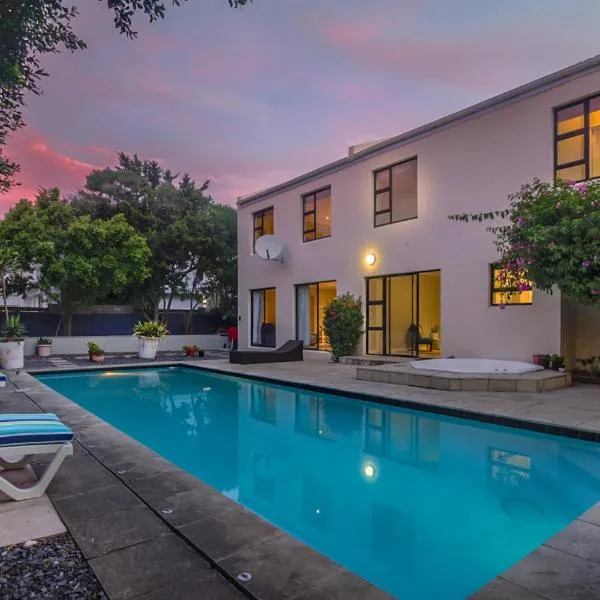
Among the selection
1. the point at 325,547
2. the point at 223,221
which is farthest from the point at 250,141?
the point at 223,221

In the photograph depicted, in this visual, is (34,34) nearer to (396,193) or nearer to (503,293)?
(503,293)

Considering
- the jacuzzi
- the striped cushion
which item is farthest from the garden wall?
the striped cushion

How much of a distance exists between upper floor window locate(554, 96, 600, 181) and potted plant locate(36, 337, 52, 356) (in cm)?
1499

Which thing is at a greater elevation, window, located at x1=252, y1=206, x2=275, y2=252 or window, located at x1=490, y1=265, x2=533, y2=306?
window, located at x1=252, y1=206, x2=275, y2=252

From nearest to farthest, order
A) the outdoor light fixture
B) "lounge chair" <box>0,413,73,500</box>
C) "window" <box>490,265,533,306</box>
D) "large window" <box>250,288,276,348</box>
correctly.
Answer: "lounge chair" <box>0,413,73,500</box>
the outdoor light fixture
"window" <box>490,265,533,306</box>
"large window" <box>250,288,276,348</box>

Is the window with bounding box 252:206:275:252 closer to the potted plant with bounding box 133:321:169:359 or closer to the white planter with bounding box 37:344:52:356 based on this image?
the potted plant with bounding box 133:321:169:359

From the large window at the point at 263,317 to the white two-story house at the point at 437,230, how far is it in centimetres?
22

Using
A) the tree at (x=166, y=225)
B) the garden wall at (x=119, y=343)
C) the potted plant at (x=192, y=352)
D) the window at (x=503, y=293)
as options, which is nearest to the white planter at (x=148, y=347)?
the potted plant at (x=192, y=352)

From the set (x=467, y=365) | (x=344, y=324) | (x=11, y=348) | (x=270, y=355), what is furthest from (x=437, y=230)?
(x=11, y=348)

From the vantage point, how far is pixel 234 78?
16.2 ft

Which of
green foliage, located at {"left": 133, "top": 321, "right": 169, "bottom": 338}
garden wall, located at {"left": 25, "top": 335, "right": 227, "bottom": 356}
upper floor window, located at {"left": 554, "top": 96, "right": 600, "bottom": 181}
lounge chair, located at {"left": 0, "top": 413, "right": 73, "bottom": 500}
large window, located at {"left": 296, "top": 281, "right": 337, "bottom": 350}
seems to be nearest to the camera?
lounge chair, located at {"left": 0, "top": 413, "right": 73, "bottom": 500}

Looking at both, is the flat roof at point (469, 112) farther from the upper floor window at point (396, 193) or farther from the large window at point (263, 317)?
the large window at point (263, 317)

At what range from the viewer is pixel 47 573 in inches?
90.3

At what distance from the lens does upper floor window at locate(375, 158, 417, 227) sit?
39.6 ft
